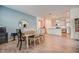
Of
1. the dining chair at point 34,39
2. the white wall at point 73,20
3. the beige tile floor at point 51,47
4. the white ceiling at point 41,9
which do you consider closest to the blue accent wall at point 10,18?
the white ceiling at point 41,9

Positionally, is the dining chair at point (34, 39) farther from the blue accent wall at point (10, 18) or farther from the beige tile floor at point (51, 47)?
the blue accent wall at point (10, 18)

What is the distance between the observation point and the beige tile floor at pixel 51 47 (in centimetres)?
243

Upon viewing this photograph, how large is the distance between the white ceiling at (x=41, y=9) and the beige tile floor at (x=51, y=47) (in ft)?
2.18

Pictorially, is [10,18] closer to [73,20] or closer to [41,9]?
[41,9]

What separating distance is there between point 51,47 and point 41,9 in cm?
94

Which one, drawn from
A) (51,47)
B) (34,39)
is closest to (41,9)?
(34,39)

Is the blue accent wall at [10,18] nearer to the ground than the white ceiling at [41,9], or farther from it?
nearer to the ground

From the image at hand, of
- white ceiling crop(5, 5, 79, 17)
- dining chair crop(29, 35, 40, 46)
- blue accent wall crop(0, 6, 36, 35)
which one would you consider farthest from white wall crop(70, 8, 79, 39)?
blue accent wall crop(0, 6, 36, 35)

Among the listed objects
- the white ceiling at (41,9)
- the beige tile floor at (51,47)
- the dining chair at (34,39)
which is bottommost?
the beige tile floor at (51,47)

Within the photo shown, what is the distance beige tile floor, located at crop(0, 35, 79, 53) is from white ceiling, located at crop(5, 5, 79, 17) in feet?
2.18

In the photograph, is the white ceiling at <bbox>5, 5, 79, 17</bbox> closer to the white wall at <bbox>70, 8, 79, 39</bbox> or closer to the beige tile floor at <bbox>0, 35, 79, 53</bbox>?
the white wall at <bbox>70, 8, 79, 39</bbox>

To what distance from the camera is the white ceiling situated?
7.93 ft
